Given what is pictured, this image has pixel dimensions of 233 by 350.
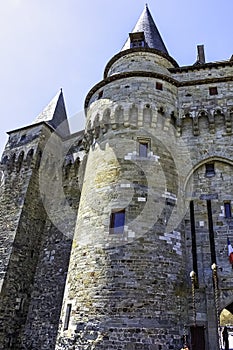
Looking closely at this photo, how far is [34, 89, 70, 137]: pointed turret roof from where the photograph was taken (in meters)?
17.0

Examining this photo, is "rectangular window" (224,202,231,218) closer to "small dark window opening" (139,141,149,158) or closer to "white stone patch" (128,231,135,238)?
"small dark window opening" (139,141,149,158)

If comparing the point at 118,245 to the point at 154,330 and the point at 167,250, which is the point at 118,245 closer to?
the point at 167,250

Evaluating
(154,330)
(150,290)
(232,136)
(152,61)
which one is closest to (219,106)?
(232,136)

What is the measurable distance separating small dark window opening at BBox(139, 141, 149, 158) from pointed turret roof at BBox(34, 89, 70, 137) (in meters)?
7.43

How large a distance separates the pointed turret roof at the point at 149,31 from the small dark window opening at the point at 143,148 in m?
5.68

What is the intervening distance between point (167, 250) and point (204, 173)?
3.35 metres

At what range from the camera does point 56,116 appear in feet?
58.1

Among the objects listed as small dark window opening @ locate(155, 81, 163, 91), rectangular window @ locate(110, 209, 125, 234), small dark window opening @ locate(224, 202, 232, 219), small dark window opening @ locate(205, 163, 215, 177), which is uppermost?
small dark window opening @ locate(155, 81, 163, 91)

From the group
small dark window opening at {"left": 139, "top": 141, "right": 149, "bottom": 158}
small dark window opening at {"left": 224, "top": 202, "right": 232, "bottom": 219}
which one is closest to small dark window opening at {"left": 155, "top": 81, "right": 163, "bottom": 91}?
small dark window opening at {"left": 139, "top": 141, "right": 149, "bottom": 158}

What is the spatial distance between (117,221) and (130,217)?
0.40m

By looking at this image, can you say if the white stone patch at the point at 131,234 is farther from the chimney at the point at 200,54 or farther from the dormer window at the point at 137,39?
the chimney at the point at 200,54

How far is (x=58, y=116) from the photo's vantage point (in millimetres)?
17969

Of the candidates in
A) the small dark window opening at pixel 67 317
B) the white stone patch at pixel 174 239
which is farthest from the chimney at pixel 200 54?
the small dark window opening at pixel 67 317

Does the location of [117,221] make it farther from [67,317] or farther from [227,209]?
[227,209]
